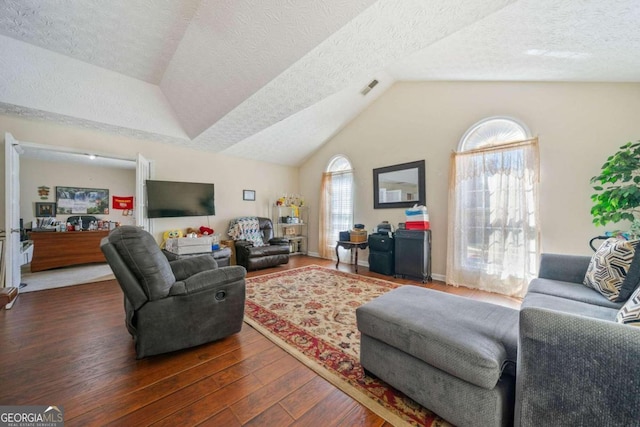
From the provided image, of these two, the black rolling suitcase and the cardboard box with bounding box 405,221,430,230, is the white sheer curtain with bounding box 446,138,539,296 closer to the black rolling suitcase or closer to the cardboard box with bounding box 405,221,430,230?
the cardboard box with bounding box 405,221,430,230

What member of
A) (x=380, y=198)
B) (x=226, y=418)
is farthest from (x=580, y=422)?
(x=380, y=198)

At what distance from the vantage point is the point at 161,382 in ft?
4.87

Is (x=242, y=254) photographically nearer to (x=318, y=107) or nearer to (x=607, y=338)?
(x=318, y=107)

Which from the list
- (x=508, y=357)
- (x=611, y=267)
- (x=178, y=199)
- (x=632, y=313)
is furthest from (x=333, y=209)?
(x=632, y=313)

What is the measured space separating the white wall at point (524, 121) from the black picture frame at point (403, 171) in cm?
10

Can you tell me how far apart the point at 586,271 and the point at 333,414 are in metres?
2.40

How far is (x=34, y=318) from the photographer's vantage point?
2350 millimetres

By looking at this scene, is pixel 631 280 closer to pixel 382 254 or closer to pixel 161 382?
pixel 382 254

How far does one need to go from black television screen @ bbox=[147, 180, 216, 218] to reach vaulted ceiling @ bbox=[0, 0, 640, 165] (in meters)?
0.84

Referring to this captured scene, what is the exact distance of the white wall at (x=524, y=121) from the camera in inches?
100

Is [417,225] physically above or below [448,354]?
above

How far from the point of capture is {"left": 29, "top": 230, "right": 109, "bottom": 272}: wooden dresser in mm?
4309

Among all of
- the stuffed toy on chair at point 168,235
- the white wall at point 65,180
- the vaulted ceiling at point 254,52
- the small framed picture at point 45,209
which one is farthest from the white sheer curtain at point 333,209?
the small framed picture at point 45,209

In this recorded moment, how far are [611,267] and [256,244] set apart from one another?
467 cm
